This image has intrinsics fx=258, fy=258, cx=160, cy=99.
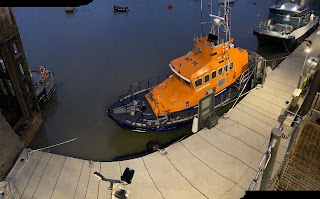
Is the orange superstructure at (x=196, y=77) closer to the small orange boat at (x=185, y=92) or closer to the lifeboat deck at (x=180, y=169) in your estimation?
the small orange boat at (x=185, y=92)

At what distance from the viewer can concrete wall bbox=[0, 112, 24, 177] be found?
9.61 m

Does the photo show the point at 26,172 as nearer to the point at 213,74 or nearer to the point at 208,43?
the point at 213,74

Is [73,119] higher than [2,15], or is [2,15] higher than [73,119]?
[2,15]

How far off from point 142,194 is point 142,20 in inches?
1113

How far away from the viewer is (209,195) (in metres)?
8.82

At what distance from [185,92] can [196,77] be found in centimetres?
108

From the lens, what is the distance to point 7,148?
9891 mm

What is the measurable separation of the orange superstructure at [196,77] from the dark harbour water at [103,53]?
1838 mm

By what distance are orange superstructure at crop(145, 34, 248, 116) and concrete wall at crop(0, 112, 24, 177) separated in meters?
6.44

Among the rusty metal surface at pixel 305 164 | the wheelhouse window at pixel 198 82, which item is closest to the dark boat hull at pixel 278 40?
the wheelhouse window at pixel 198 82

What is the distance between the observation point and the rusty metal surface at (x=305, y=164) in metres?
6.28

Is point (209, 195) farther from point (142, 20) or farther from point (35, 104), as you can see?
point (142, 20)

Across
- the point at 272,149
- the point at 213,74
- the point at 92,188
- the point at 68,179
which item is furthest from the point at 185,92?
the point at 272,149

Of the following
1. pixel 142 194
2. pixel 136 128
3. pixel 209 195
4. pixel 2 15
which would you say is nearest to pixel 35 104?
pixel 2 15
